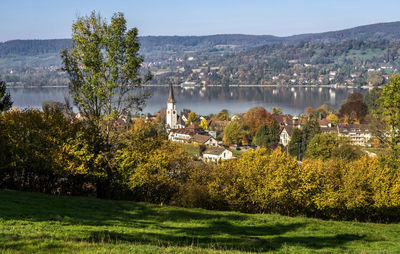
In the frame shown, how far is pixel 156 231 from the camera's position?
10336 mm

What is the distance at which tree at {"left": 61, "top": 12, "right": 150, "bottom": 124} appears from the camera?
1586cm

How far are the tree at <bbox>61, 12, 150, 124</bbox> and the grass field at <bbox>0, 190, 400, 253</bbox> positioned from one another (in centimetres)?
407

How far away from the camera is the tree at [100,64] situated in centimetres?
1586

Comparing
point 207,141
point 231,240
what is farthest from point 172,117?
point 231,240

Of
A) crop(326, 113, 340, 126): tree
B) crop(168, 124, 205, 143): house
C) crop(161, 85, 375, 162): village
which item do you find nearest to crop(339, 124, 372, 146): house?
crop(161, 85, 375, 162): village

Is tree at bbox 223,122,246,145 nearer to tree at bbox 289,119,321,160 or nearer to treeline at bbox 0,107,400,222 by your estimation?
tree at bbox 289,119,321,160

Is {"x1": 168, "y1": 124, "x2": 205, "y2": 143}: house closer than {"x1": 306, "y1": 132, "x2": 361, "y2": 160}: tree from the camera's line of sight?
No

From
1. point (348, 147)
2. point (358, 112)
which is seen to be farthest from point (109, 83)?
point (358, 112)

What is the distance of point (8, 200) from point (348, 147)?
31333 millimetres

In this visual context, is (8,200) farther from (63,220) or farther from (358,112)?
(358,112)

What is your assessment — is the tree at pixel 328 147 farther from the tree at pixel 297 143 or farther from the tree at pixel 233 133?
the tree at pixel 233 133

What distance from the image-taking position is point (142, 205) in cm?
1432

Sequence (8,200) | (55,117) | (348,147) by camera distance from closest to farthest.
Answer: (8,200), (55,117), (348,147)

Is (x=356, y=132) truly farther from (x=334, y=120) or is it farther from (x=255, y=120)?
(x=255, y=120)
